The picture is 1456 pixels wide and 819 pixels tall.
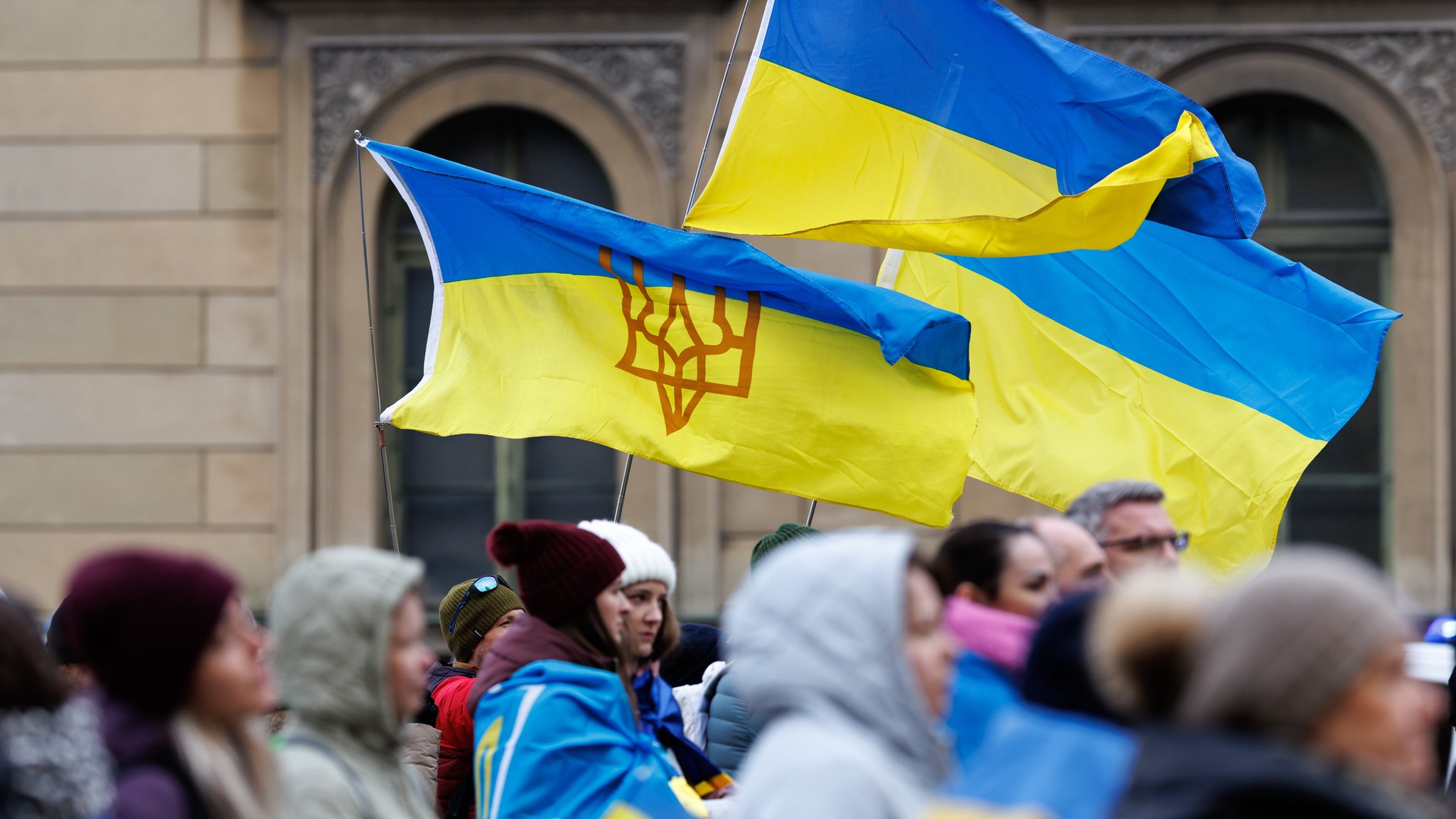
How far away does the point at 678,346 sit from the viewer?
578 centimetres

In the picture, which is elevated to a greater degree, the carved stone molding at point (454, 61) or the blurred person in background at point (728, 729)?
the carved stone molding at point (454, 61)

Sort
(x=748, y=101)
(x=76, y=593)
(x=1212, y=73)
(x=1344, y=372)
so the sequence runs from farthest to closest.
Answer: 1. (x=1212, y=73)
2. (x=1344, y=372)
3. (x=748, y=101)
4. (x=76, y=593)

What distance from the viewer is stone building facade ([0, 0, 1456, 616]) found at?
978 centimetres

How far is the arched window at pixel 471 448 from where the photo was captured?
10297mm

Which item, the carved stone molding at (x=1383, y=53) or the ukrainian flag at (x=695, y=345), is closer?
the ukrainian flag at (x=695, y=345)

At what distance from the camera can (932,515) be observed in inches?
229

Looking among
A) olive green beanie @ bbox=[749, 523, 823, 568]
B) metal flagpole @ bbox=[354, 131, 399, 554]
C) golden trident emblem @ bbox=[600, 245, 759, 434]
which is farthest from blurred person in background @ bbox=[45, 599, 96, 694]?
olive green beanie @ bbox=[749, 523, 823, 568]

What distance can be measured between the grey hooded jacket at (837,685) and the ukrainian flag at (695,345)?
3.17 meters

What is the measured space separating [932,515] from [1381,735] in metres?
3.71

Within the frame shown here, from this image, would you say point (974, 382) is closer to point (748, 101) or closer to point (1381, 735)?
point (748, 101)

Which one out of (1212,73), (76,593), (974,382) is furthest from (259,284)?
(76,593)

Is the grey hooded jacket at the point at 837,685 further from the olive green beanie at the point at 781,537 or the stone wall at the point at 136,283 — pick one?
the stone wall at the point at 136,283

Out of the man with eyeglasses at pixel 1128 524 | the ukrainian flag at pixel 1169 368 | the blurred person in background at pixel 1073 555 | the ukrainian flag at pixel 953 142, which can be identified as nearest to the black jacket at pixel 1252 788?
the blurred person in background at pixel 1073 555

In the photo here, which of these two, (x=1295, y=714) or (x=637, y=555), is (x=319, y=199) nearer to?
(x=637, y=555)
